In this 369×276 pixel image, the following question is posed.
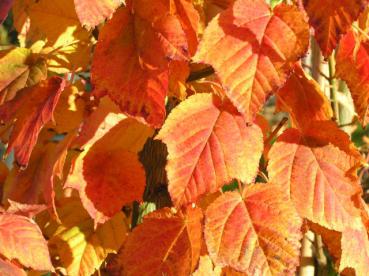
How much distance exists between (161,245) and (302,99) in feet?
0.69

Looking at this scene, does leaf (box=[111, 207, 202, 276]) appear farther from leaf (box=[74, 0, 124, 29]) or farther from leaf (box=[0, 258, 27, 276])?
leaf (box=[74, 0, 124, 29])

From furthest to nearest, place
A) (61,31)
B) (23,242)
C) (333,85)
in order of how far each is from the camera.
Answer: (333,85)
(61,31)
(23,242)

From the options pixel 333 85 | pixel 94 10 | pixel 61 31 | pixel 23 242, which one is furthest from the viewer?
pixel 333 85

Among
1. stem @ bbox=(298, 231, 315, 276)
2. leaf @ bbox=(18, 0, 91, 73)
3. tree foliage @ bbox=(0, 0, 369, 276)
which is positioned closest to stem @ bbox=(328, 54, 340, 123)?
stem @ bbox=(298, 231, 315, 276)

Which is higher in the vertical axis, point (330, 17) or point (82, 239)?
point (330, 17)

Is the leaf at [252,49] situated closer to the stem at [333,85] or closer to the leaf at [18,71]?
the leaf at [18,71]

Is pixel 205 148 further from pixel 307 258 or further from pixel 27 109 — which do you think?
pixel 307 258

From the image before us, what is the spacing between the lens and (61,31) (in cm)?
76

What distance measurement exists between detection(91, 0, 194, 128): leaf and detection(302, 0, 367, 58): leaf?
0.12 m

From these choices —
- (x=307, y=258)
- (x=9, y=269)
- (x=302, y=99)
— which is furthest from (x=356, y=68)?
(x=307, y=258)

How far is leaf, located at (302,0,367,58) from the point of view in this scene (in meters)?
0.58

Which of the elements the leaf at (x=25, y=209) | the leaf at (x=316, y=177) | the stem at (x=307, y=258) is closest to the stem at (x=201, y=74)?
the leaf at (x=316, y=177)

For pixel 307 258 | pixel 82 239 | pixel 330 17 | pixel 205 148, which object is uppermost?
pixel 330 17

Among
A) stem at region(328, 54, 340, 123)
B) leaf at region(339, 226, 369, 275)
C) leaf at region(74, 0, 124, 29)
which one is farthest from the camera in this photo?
stem at region(328, 54, 340, 123)
